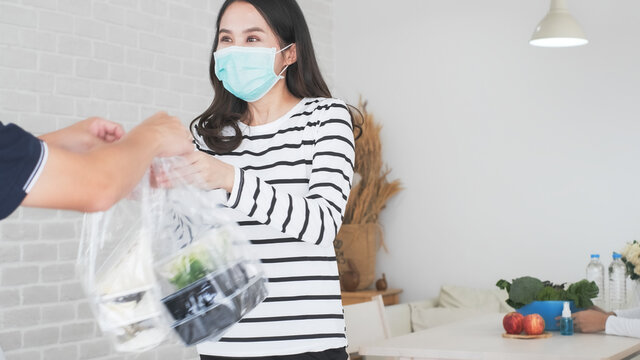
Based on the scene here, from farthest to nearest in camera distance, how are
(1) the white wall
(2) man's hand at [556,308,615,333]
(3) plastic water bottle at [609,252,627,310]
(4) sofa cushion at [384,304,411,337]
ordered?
(4) sofa cushion at [384,304,411,337] < (1) the white wall < (3) plastic water bottle at [609,252,627,310] < (2) man's hand at [556,308,615,333]

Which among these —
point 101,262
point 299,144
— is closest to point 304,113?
point 299,144

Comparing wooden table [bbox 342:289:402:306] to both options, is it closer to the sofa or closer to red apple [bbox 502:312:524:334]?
the sofa

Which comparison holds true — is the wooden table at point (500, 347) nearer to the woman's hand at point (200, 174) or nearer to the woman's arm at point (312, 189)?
the woman's arm at point (312, 189)

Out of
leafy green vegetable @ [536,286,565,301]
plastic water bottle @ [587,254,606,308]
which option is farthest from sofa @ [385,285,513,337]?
leafy green vegetable @ [536,286,565,301]

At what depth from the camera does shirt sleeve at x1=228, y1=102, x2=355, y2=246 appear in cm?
120

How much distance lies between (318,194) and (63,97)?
8.02ft

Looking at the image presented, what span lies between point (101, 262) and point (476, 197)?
3.72 m

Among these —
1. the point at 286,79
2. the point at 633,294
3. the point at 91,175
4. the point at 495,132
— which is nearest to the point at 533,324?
the point at 633,294

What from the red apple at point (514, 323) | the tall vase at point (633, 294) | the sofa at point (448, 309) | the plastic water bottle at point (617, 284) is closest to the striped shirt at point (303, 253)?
the red apple at point (514, 323)

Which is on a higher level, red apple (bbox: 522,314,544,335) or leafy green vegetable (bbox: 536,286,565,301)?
leafy green vegetable (bbox: 536,286,565,301)

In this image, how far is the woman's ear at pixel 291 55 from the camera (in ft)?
5.24

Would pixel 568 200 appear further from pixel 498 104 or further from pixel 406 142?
pixel 406 142

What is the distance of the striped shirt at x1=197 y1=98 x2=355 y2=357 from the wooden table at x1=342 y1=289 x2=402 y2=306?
320 centimetres

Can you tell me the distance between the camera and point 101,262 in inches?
41.1
